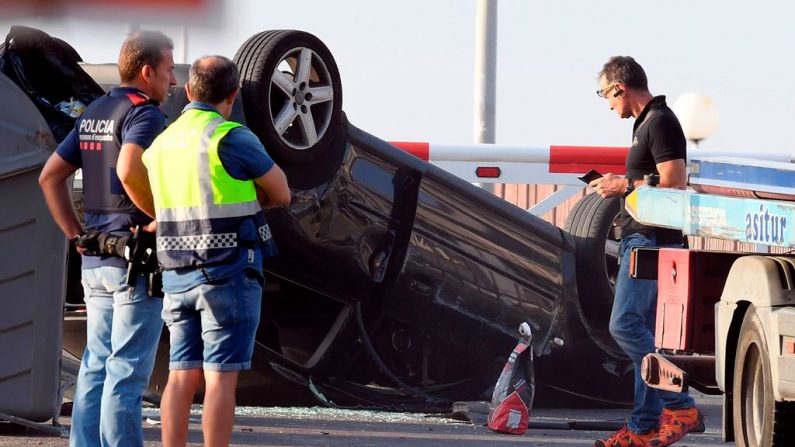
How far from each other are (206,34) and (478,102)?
6.57 m

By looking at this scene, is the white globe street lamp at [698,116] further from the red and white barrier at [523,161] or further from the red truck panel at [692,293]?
the red truck panel at [692,293]

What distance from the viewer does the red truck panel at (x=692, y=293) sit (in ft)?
22.6

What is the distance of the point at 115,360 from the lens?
595 centimetres

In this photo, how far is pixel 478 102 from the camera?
16.8 m

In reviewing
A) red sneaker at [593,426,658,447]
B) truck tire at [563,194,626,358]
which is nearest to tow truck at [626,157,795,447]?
red sneaker at [593,426,658,447]

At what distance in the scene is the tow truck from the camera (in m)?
5.72

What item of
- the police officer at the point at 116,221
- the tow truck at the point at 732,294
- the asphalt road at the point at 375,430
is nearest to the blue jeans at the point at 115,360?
the police officer at the point at 116,221

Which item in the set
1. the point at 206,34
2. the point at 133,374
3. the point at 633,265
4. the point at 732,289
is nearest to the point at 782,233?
the point at 732,289

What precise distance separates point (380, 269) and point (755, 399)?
2733 mm

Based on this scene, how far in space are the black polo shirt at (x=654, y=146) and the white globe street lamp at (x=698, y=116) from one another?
795 cm

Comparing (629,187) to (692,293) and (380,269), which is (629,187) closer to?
(692,293)

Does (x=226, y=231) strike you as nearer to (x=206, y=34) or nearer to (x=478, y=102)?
(x=206, y=34)

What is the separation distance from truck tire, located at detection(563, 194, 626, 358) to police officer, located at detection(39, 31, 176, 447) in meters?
3.54

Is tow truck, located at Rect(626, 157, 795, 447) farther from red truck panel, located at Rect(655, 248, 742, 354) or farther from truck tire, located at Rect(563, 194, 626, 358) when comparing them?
truck tire, located at Rect(563, 194, 626, 358)
